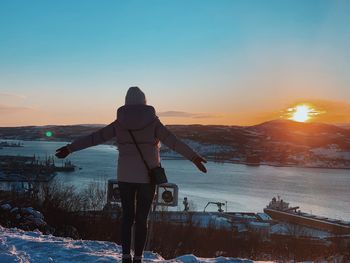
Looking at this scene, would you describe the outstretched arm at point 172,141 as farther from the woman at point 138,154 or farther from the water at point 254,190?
the water at point 254,190

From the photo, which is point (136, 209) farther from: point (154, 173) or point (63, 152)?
point (63, 152)

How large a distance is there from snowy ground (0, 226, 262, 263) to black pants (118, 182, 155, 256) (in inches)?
25.5

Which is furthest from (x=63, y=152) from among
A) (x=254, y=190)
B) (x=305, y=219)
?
(x=254, y=190)

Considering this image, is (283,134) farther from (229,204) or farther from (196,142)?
(229,204)

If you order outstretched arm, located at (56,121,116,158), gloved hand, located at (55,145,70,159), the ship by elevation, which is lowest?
the ship

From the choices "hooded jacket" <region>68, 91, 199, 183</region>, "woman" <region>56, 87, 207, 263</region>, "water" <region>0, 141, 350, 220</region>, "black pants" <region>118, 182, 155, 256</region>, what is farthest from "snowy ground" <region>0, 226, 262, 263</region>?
"water" <region>0, 141, 350, 220</region>

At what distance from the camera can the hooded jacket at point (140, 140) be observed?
3.35 m

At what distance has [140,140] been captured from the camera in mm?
3359

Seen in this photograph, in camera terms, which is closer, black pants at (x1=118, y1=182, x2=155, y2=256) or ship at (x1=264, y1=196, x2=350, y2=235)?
black pants at (x1=118, y1=182, x2=155, y2=256)

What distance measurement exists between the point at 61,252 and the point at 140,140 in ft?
5.59

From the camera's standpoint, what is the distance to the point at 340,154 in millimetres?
131000

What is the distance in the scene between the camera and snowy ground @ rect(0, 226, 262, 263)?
4.00m

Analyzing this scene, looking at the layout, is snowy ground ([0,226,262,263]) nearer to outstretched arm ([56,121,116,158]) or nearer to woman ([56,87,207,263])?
woman ([56,87,207,263])

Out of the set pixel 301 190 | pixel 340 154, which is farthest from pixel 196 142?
pixel 301 190
